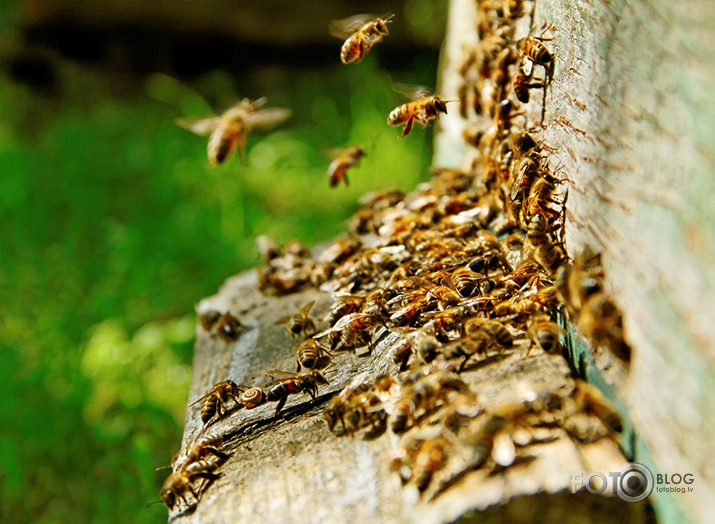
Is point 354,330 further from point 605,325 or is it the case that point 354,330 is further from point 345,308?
point 605,325

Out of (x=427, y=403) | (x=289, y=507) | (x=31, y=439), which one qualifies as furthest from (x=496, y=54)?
(x=31, y=439)

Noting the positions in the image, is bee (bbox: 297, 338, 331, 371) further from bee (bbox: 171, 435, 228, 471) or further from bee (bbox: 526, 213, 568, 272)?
bee (bbox: 526, 213, 568, 272)

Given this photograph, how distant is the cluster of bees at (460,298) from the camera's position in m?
1.73

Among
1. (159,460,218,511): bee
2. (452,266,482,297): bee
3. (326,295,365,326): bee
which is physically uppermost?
(452,266,482,297): bee

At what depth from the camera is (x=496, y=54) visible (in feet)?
9.71

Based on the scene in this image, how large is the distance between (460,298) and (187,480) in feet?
3.10

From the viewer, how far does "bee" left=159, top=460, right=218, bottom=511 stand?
6.77 ft

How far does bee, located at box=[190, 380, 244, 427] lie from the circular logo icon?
1.19 meters

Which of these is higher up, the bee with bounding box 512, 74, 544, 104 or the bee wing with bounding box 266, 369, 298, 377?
the bee with bounding box 512, 74, 544, 104

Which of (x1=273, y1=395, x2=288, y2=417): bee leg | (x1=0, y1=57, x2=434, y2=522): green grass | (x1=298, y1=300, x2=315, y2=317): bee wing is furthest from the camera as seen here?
(x1=0, y1=57, x2=434, y2=522): green grass

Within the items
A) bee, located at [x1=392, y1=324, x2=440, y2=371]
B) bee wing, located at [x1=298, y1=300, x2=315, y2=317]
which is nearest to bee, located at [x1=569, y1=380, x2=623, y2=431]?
bee, located at [x1=392, y1=324, x2=440, y2=371]

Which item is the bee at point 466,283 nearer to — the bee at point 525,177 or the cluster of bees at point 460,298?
the cluster of bees at point 460,298

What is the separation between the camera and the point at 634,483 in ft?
5.35

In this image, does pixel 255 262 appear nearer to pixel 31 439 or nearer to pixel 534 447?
pixel 31 439
